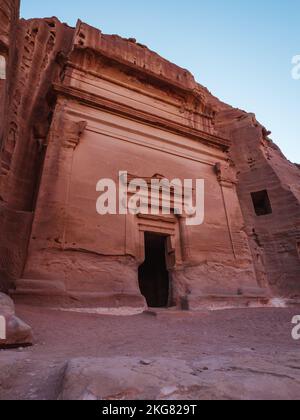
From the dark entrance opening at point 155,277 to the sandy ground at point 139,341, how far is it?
4.34 metres

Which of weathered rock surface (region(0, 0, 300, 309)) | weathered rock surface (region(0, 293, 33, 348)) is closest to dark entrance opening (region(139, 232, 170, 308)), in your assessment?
weathered rock surface (region(0, 0, 300, 309))

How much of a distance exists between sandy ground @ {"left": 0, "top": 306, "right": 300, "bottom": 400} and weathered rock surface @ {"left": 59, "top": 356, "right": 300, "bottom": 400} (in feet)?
0.43

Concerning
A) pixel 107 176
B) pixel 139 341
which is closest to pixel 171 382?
pixel 139 341

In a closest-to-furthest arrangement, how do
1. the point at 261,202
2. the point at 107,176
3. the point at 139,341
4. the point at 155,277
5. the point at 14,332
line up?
1. the point at 14,332
2. the point at 139,341
3. the point at 107,176
4. the point at 155,277
5. the point at 261,202

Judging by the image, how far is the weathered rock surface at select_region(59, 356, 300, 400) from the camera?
4.25ft

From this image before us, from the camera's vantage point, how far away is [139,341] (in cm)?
323

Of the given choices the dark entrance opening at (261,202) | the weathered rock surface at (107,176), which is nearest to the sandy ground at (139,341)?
the weathered rock surface at (107,176)

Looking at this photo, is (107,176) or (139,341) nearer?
(139,341)

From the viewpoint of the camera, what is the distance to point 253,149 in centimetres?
1376

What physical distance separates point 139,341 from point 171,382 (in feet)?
6.33

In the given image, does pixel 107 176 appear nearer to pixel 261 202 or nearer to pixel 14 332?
pixel 14 332

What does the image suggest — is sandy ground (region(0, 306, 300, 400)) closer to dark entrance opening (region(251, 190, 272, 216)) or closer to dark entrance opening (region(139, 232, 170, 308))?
dark entrance opening (region(139, 232, 170, 308))

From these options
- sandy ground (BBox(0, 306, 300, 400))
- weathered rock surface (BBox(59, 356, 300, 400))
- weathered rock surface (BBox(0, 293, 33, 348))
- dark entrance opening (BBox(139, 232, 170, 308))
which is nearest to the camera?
weathered rock surface (BBox(59, 356, 300, 400))

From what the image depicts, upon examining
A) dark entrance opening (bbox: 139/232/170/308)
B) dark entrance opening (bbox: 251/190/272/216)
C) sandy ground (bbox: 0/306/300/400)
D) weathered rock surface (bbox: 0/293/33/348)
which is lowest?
sandy ground (bbox: 0/306/300/400)
